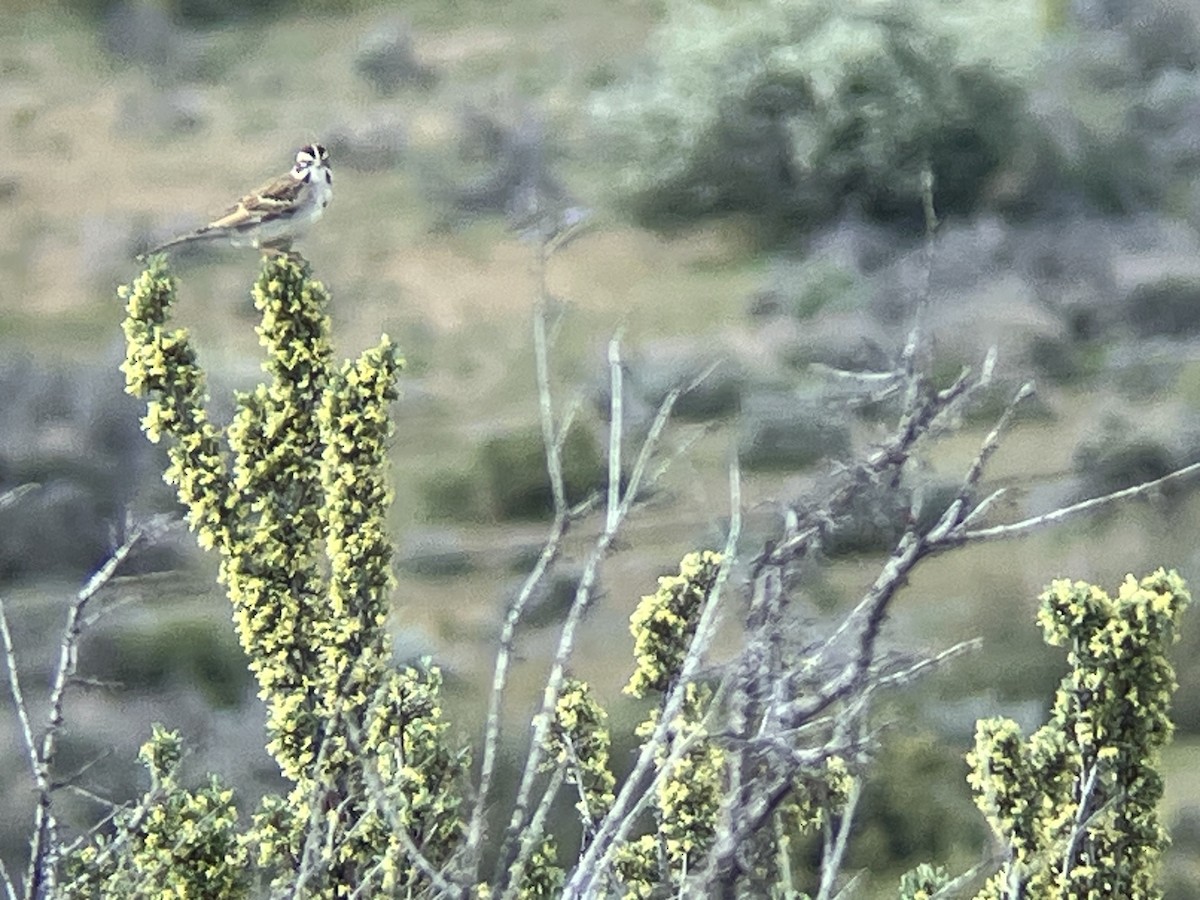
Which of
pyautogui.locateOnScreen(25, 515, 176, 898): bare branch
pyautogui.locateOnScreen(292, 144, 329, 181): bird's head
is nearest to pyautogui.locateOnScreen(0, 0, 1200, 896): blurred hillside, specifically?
pyautogui.locateOnScreen(292, 144, 329, 181): bird's head

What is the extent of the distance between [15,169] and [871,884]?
9.55 meters

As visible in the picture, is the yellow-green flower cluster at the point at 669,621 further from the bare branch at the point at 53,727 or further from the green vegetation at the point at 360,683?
the bare branch at the point at 53,727

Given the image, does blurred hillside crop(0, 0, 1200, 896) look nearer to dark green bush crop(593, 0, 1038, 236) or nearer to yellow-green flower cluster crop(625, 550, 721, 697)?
dark green bush crop(593, 0, 1038, 236)

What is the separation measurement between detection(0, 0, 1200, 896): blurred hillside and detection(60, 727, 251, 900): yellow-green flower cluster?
453cm

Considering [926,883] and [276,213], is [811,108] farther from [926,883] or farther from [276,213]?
[926,883]

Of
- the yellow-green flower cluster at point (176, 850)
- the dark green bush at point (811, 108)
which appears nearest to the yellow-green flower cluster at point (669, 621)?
the yellow-green flower cluster at point (176, 850)

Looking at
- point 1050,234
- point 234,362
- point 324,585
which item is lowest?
point 324,585

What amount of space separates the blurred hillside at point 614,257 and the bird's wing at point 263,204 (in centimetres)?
421

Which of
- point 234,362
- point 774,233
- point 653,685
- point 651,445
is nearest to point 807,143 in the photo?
point 774,233

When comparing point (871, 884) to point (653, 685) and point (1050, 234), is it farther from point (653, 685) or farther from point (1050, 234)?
point (1050, 234)

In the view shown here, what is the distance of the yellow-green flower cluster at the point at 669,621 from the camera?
3320 millimetres

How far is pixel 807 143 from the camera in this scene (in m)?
16.0

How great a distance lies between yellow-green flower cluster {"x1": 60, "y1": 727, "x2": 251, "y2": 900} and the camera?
315cm

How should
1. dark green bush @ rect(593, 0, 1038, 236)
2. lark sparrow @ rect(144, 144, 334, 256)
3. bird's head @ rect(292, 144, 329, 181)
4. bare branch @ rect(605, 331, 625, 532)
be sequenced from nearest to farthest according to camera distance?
bare branch @ rect(605, 331, 625, 532)
lark sparrow @ rect(144, 144, 334, 256)
bird's head @ rect(292, 144, 329, 181)
dark green bush @ rect(593, 0, 1038, 236)
